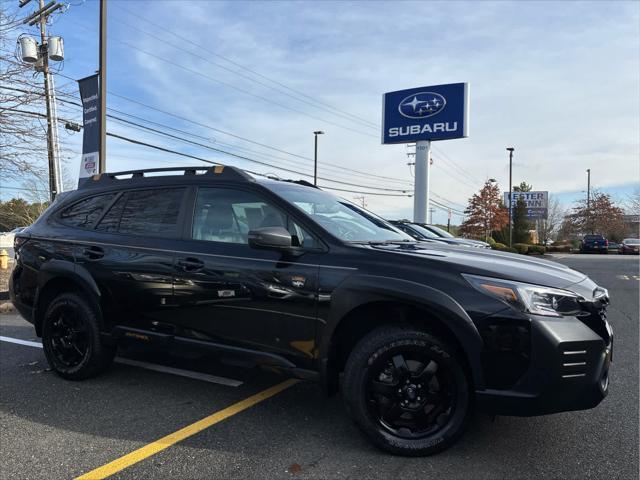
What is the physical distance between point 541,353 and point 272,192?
206 cm

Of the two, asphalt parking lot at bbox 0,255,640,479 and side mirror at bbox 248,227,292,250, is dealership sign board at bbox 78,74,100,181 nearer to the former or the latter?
asphalt parking lot at bbox 0,255,640,479

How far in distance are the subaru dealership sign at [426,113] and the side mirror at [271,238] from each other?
1749 centimetres

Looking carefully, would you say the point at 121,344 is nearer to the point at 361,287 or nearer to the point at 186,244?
the point at 186,244

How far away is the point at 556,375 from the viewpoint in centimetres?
251

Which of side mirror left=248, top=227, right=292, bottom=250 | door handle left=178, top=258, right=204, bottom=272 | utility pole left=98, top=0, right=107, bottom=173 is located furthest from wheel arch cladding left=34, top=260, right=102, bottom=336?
utility pole left=98, top=0, right=107, bottom=173

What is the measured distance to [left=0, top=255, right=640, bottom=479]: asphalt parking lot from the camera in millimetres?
2684

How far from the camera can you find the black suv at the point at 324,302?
2588 mm

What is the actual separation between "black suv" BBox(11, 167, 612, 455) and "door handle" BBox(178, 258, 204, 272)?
11mm

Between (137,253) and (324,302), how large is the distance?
5.67 feet

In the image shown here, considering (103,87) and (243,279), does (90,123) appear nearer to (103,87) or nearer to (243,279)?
(103,87)

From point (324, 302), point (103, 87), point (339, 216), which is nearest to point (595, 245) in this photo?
point (103, 87)

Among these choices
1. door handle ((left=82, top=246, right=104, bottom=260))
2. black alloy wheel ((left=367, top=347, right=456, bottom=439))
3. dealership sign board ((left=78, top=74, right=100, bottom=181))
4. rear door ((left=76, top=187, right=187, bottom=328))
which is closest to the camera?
black alloy wheel ((left=367, top=347, right=456, bottom=439))

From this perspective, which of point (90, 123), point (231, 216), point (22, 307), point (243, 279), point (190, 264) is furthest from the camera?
point (90, 123)

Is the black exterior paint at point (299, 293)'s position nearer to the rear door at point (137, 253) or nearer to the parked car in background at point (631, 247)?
the rear door at point (137, 253)
